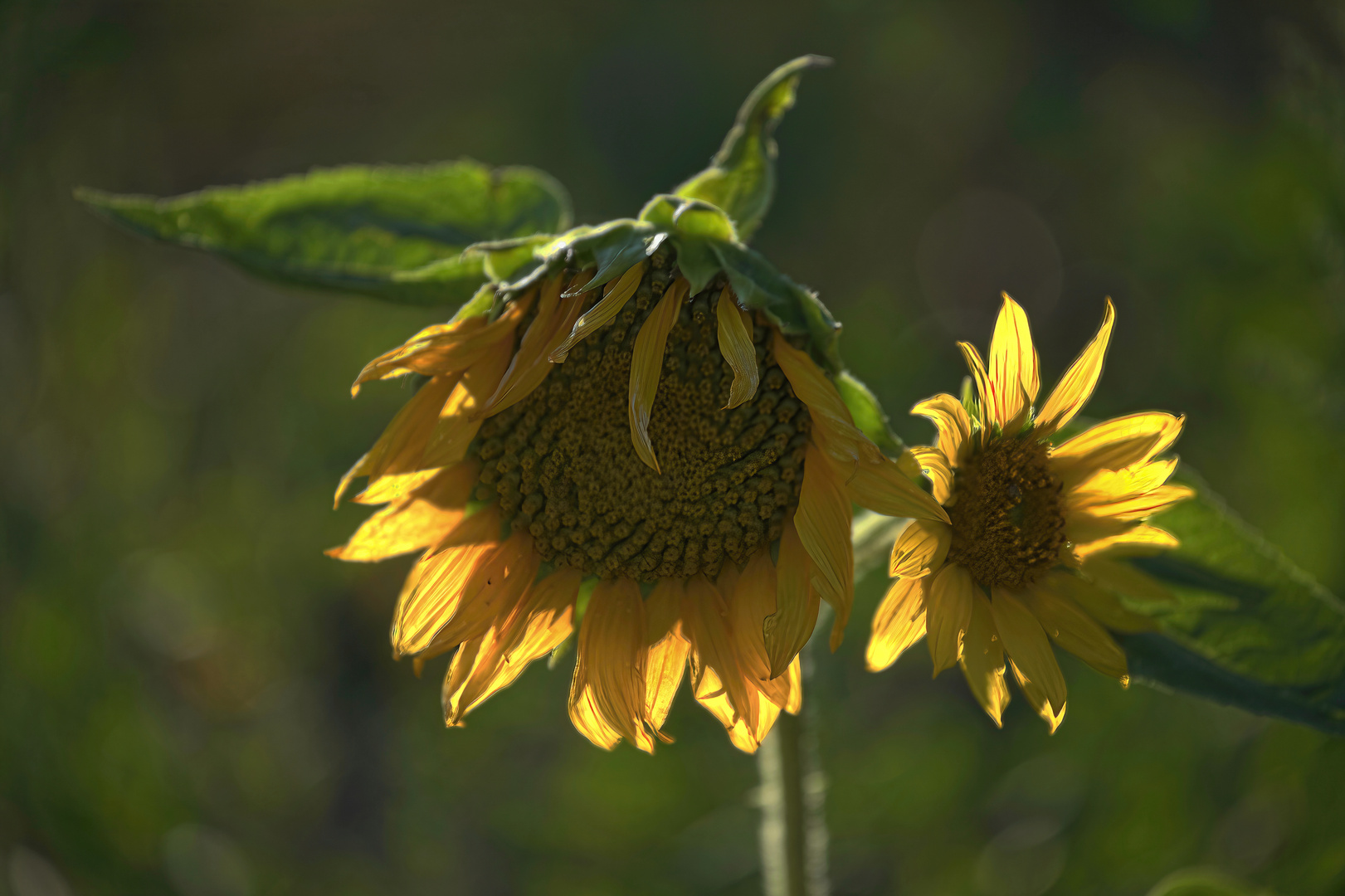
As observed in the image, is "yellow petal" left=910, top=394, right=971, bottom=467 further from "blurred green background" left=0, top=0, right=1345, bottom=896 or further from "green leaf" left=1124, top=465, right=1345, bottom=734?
"blurred green background" left=0, top=0, right=1345, bottom=896

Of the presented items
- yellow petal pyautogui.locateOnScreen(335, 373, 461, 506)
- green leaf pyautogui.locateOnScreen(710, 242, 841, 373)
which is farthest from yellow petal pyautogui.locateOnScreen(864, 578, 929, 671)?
yellow petal pyautogui.locateOnScreen(335, 373, 461, 506)

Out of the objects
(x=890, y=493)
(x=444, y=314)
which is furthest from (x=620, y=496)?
(x=444, y=314)

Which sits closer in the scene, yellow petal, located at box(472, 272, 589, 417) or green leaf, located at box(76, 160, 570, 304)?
yellow petal, located at box(472, 272, 589, 417)

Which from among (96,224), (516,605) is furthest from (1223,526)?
(96,224)

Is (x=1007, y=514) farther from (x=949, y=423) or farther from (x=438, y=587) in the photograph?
(x=438, y=587)

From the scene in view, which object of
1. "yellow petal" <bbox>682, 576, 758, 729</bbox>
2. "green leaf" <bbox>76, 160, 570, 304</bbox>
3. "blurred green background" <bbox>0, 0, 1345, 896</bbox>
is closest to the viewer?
"yellow petal" <bbox>682, 576, 758, 729</bbox>

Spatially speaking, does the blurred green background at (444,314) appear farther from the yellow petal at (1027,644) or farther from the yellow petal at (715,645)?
the yellow petal at (715,645)

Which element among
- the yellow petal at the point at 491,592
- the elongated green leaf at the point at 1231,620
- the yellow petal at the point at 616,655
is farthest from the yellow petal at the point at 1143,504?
the yellow petal at the point at 491,592
